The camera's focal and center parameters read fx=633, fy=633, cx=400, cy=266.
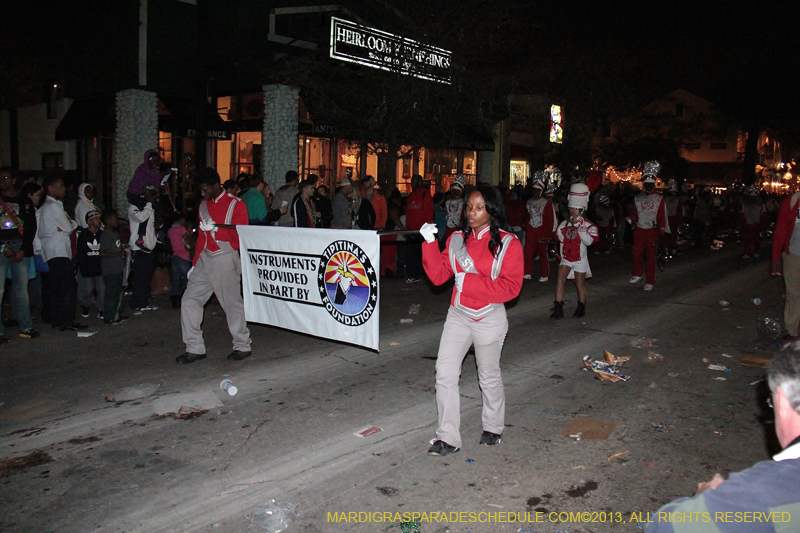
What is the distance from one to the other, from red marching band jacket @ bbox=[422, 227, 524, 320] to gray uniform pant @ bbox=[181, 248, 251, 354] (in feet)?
10.4

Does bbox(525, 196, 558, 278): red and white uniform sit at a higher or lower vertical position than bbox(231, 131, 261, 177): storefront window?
lower

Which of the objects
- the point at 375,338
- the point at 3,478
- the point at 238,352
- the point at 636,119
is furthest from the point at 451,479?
the point at 636,119

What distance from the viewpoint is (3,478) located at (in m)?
4.36

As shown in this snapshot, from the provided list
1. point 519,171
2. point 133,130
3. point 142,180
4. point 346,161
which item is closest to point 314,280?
point 142,180

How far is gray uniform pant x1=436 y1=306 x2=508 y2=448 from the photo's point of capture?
461 centimetres

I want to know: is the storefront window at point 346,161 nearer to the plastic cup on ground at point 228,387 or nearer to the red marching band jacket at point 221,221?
the red marching band jacket at point 221,221

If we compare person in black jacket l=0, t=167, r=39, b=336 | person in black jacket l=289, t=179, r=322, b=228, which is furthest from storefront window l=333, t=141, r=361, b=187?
person in black jacket l=0, t=167, r=39, b=336

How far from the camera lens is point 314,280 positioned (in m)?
6.68

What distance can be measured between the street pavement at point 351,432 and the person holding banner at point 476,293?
45cm

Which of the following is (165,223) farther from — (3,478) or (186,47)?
(186,47)

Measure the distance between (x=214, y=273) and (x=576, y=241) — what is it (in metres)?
5.49

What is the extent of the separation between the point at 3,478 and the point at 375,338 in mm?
3110

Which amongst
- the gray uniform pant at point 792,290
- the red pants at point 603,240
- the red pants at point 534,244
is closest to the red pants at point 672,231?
the red pants at point 603,240

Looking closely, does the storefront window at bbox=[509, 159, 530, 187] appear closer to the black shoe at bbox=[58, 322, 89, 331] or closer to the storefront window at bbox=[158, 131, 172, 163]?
the storefront window at bbox=[158, 131, 172, 163]
